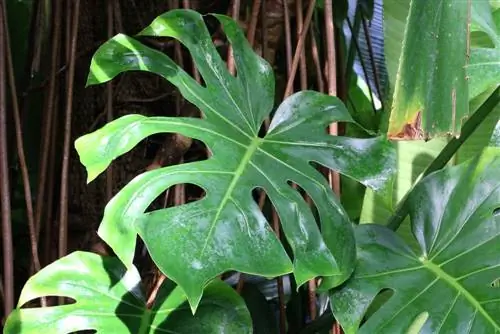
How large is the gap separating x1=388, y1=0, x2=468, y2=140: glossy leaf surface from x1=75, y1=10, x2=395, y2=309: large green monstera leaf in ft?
0.56

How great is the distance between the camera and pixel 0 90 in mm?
885

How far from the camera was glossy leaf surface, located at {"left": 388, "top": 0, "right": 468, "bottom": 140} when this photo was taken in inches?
19.3

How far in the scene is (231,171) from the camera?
2.15 ft

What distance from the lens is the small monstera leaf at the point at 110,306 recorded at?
69 cm

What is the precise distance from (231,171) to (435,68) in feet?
0.79

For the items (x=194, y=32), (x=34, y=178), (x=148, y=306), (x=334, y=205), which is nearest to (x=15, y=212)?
(x=34, y=178)

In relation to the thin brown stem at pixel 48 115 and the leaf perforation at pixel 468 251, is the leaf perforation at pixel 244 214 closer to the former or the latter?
the leaf perforation at pixel 468 251

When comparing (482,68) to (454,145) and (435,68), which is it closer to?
(454,145)

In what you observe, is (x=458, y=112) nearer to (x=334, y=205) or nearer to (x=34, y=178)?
(x=334, y=205)

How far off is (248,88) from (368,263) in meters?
0.26

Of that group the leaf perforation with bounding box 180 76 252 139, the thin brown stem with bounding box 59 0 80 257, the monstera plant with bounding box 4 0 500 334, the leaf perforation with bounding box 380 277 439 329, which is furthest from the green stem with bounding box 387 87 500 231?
the thin brown stem with bounding box 59 0 80 257

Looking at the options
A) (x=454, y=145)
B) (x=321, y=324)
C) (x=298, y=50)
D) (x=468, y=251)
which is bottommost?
(x=321, y=324)

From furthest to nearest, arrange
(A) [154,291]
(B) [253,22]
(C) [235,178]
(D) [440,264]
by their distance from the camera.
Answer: (B) [253,22]
(A) [154,291]
(D) [440,264]
(C) [235,178]

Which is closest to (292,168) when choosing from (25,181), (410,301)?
(410,301)
